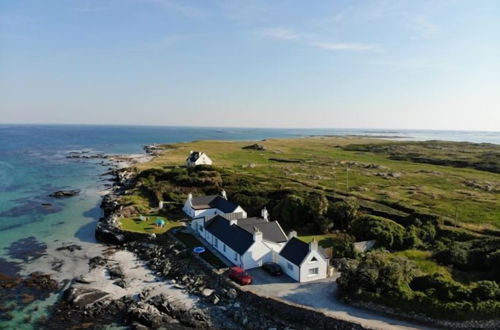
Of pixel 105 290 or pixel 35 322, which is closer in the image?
pixel 35 322

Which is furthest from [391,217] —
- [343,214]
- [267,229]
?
[267,229]

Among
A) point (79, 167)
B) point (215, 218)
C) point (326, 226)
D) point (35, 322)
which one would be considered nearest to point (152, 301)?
point (35, 322)

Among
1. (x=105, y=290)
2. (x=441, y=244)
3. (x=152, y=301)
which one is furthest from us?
(x=441, y=244)

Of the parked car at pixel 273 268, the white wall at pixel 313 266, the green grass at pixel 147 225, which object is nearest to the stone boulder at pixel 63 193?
the green grass at pixel 147 225

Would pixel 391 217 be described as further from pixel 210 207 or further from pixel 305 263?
pixel 210 207

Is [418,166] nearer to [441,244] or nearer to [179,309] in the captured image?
[441,244]

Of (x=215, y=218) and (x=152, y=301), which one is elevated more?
(x=215, y=218)
